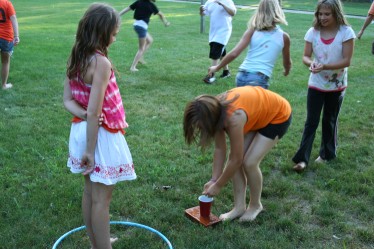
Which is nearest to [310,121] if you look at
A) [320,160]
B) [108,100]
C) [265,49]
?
[320,160]

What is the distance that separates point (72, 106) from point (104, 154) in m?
0.36

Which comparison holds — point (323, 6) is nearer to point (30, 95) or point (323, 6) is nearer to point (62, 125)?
point (62, 125)

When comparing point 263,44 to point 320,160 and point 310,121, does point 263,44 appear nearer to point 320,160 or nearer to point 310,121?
point 310,121

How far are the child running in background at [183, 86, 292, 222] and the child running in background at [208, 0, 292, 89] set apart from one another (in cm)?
85

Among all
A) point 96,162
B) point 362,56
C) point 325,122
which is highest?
point 96,162

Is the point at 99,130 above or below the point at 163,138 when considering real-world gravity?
above

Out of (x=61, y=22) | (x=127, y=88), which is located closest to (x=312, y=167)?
(x=127, y=88)

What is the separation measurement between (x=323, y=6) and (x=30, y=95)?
4803 mm

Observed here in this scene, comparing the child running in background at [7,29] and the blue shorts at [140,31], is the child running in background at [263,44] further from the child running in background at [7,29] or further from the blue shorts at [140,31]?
the blue shorts at [140,31]

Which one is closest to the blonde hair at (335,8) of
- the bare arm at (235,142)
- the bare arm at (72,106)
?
the bare arm at (235,142)

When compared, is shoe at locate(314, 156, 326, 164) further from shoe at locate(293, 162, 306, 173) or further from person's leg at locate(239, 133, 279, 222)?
person's leg at locate(239, 133, 279, 222)

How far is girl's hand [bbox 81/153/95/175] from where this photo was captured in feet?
8.63

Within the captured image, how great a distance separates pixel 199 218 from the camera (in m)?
3.52

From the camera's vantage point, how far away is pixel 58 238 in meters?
3.33
